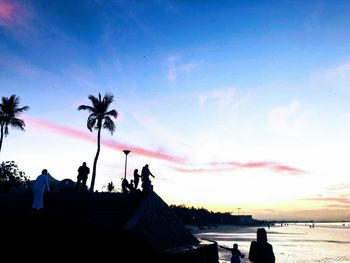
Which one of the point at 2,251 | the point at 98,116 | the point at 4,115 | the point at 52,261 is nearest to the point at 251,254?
the point at 52,261

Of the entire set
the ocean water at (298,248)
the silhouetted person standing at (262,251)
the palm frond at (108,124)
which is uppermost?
the palm frond at (108,124)

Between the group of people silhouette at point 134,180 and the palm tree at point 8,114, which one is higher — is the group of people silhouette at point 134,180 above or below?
below

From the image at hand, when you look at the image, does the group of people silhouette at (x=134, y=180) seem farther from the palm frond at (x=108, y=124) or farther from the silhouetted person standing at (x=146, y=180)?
the palm frond at (x=108, y=124)

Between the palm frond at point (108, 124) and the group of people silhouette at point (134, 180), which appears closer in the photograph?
the group of people silhouette at point (134, 180)

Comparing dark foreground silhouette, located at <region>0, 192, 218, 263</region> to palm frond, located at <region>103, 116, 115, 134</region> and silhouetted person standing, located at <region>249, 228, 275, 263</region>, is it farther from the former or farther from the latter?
palm frond, located at <region>103, 116, 115, 134</region>

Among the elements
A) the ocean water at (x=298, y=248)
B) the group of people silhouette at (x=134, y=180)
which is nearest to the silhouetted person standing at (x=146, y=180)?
the group of people silhouette at (x=134, y=180)

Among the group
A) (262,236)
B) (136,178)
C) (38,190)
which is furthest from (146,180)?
(262,236)

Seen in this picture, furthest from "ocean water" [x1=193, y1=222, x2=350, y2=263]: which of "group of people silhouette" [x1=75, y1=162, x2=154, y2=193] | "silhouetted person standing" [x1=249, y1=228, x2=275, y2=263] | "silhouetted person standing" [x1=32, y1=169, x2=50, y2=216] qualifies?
"silhouetted person standing" [x1=249, y1=228, x2=275, y2=263]

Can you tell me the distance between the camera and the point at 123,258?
Result: 38.1 ft

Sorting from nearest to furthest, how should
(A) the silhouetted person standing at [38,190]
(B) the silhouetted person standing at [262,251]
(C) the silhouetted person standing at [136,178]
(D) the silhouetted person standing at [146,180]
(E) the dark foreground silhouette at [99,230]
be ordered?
(B) the silhouetted person standing at [262,251], (E) the dark foreground silhouette at [99,230], (A) the silhouetted person standing at [38,190], (D) the silhouetted person standing at [146,180], (C) the silhouetted person standing at [136,178]

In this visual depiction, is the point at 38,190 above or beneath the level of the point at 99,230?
above

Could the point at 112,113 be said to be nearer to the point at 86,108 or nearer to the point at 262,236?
the point at 86,108

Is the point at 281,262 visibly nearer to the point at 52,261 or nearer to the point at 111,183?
the point at 52,261

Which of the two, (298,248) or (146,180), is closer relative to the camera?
(146,180)
